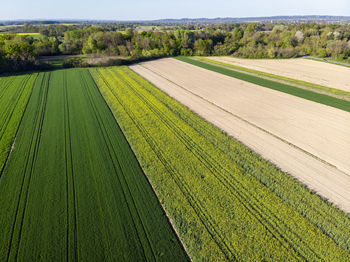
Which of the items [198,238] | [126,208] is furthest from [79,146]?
[198,238]

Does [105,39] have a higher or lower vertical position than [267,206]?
higher

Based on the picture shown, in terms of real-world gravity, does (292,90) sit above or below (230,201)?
below

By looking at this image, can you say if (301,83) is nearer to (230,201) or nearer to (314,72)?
(314,72)

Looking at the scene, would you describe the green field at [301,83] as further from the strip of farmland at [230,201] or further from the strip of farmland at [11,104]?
the strip of farmland at [11,104]

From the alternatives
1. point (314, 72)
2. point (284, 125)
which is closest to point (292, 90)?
point (284, 125)

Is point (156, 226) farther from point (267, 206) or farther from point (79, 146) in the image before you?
point (79, 146)
